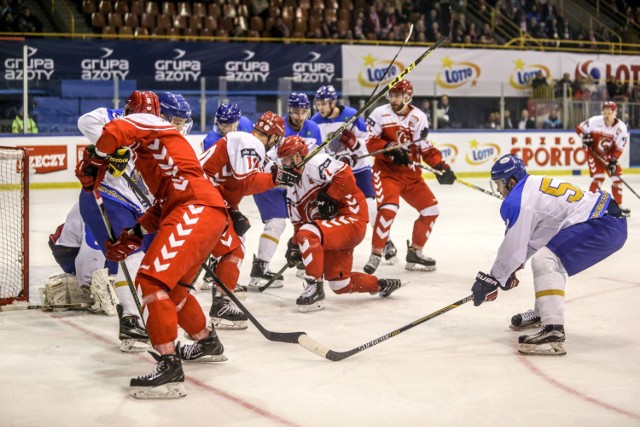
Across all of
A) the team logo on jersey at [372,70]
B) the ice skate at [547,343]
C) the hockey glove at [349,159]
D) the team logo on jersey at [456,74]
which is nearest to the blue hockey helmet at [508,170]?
the ice skate at [547,343]

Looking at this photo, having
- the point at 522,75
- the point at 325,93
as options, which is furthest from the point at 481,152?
the point at 325,93

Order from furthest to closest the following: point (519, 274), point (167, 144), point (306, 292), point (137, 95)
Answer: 1. point (519, 274)
2. point (306, 292)
3. point (137, 95)
4. point (167, 144)

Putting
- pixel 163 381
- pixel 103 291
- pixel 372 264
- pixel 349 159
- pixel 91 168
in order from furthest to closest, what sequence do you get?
pixel 349 159 < pixel 372 264 < pixel 103 291 < pixel 91 168 < pixel 163 381

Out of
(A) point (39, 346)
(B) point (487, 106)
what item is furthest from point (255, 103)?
(A) point (39, 346)

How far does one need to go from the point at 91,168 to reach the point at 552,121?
13.2m

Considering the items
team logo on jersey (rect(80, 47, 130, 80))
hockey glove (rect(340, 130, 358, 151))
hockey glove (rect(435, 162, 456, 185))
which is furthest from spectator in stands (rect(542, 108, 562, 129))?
hockey glove (rect(435, 162, 456, 185))

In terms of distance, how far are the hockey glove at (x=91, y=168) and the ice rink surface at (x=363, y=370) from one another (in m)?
0.85

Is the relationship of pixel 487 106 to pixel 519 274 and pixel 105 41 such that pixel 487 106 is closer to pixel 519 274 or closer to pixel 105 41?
pixel 105 41

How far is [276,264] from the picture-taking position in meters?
7.53

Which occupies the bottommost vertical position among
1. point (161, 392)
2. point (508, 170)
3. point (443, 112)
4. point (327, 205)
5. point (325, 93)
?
point (161, 392)

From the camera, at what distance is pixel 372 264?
697 centimetres

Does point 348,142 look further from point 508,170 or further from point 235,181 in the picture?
point 508,170

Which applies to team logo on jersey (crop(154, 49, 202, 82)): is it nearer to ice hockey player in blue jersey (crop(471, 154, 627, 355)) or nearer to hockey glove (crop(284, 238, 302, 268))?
hockey glove (crop(284, 238, 302, 268))

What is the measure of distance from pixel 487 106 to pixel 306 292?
11687 millimetres
